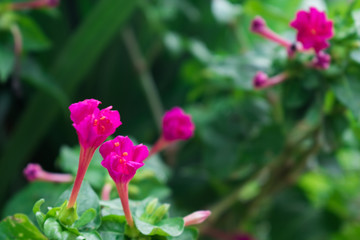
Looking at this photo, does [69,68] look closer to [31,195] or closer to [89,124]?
[31,195]

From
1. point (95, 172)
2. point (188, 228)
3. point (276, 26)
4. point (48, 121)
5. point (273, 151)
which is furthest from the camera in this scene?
point (276, 26)

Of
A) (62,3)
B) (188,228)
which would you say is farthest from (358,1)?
(62,3)

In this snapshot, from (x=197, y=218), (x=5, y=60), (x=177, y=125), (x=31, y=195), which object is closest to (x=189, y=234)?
(x=197, y=218)

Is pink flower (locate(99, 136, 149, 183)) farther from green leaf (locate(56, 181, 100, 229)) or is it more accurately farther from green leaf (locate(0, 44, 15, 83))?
green leaf (locate(0, 44, 15, 83))

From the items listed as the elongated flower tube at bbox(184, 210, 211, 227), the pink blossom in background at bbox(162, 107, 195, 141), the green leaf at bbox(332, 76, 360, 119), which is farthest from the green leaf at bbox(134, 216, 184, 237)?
the green leaf at bbox(332, 76, 360, 119)

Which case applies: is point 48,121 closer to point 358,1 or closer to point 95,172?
point 95,172

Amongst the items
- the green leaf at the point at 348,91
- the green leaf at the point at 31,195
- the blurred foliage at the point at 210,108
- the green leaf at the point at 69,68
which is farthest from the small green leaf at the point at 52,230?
the green leaf at the point at 69,68

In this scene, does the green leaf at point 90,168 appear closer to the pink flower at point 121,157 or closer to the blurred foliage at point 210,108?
the blurred foliage at point 210,108
